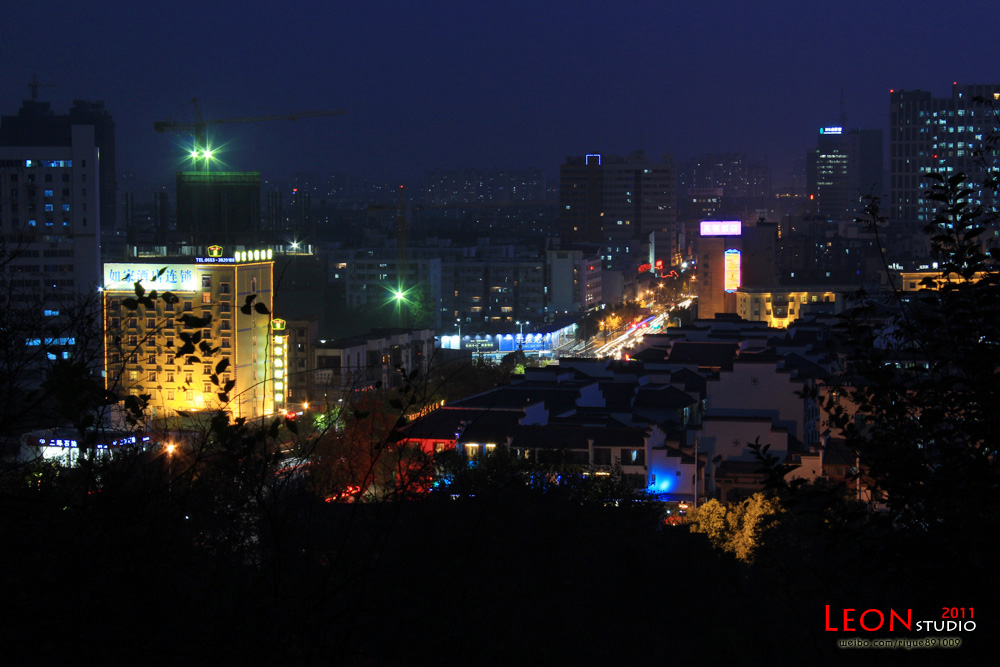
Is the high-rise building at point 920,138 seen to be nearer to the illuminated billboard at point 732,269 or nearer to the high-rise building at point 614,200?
the high-rise building at point 614,200

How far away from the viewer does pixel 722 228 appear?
2406 cm

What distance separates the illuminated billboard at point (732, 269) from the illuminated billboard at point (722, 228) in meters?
1.15

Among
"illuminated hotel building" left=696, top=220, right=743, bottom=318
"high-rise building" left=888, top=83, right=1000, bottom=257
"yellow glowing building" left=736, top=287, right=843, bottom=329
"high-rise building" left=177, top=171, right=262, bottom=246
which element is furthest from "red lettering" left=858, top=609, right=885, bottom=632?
"high-rise building" left=888, top=83, right=1000, bottom=257

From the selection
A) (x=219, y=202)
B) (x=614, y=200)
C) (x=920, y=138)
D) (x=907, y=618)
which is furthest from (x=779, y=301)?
(x=907, y=618)

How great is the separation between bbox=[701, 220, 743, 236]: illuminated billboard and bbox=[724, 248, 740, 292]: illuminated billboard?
1.15 meters

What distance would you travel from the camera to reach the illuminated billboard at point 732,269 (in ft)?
74.5

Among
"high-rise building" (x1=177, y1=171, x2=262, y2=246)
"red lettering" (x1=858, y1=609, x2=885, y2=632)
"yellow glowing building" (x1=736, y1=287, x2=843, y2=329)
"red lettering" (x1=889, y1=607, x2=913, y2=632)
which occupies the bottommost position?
"red lettering" (x1=858, y1=609, x2=885, y2=632)

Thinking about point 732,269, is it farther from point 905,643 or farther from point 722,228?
point 905,643

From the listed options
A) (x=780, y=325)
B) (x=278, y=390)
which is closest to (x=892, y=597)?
(x=278, y=390)

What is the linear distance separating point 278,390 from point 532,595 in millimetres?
7362

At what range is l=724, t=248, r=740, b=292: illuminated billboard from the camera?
22703mm

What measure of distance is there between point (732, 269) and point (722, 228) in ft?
5.28

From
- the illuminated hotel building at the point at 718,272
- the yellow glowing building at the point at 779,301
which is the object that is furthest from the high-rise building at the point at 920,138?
the yellow glowing building at the point at 779,301

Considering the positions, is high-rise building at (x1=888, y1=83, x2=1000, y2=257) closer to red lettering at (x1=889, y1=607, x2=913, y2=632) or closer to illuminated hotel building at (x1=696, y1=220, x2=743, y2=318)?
illuminated hotel building at (x1=696, y1=220, x2=743, y2=318)
